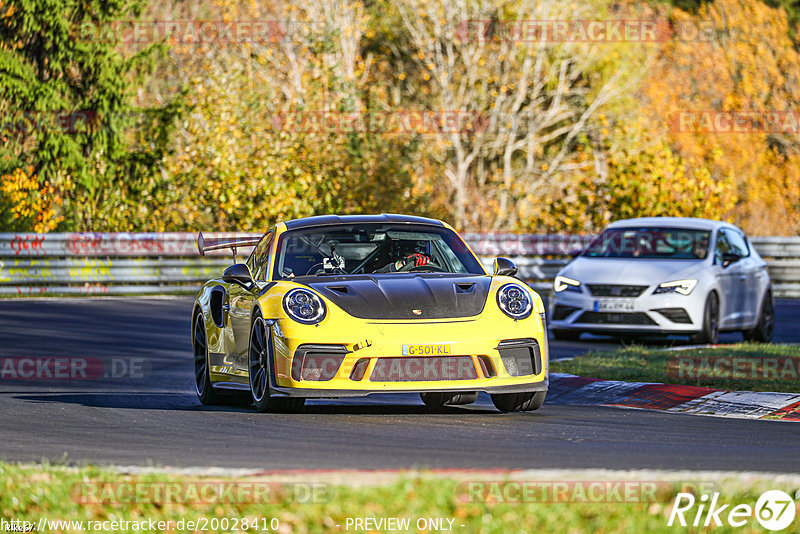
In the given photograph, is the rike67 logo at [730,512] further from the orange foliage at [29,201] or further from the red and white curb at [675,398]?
the orange foliage at [29,201]

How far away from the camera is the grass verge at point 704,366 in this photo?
476 inches

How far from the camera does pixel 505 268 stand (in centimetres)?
1038

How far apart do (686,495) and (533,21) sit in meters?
35.7

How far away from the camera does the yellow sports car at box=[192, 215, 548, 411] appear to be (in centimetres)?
927

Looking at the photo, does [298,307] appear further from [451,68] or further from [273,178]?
[451,68]

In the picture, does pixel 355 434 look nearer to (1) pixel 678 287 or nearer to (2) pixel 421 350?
(2) pixel 421 350

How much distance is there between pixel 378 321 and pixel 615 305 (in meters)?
8.22

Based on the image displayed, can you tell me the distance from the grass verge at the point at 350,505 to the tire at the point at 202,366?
4.81m

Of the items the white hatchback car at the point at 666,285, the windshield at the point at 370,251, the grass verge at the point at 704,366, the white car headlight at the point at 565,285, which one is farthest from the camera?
the white car headlight at the point at 565,285

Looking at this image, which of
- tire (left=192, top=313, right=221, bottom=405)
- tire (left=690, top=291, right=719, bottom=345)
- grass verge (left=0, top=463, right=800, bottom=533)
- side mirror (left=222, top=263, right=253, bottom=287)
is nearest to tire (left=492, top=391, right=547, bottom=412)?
side mirror (left=222, top=263, right=253, bottom=287)

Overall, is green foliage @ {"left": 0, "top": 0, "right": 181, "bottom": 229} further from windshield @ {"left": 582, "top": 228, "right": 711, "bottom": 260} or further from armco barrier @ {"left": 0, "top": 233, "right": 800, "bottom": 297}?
windshield @ {"left": 582, "top": 228, "right": 711, "bottom": 260}

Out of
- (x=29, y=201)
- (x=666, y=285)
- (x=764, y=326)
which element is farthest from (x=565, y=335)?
(x=29, y=201)

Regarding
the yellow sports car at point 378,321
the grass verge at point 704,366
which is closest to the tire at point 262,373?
the yellow sports car at point 378,321

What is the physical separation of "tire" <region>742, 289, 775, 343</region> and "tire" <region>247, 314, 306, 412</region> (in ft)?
32.1
